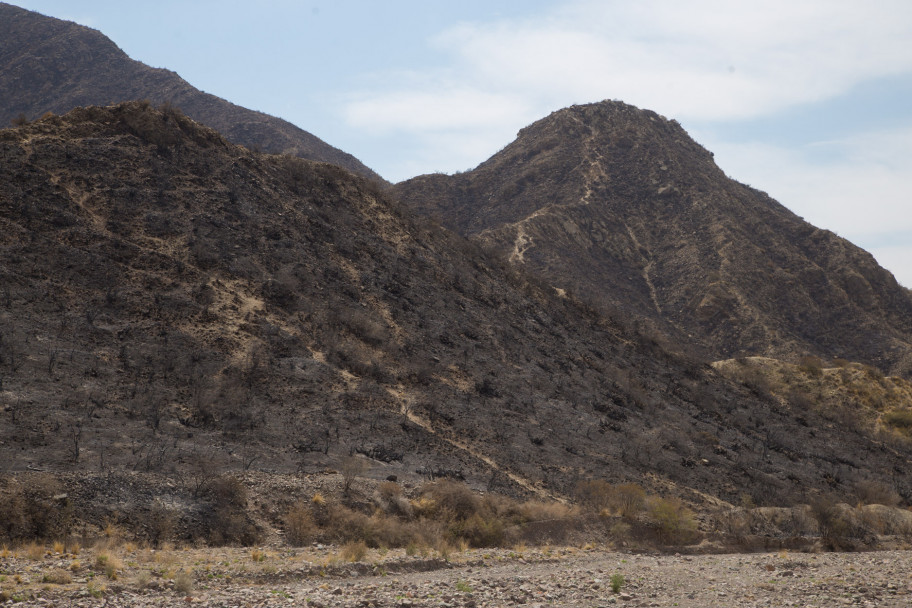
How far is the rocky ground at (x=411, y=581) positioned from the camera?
12.5m

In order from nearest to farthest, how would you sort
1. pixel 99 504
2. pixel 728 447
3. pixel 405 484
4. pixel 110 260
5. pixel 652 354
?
1. pixel 99 504
2. pixel 405 484
3. pixel 110 260
4. pixel 728 447
5. pixel 652 354

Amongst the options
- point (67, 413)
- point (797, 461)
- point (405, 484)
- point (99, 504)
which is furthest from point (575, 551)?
point (797, 461)

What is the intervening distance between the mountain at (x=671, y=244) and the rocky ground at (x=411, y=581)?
43.2 m

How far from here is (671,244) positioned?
76.5 metres

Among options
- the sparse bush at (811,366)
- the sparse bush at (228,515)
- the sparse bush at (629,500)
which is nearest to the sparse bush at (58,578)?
the sparse bush at (228,515)

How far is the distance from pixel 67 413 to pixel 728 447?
29.1 metres

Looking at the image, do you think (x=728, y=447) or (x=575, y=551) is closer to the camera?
(x=575, y=551)

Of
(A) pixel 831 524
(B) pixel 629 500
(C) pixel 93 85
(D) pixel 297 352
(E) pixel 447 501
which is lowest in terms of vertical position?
(E) pixel 447 501

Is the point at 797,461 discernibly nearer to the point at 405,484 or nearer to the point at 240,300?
the point at 405,484

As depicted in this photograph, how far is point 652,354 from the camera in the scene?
46.2m

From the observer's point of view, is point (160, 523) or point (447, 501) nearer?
point (160, 523)

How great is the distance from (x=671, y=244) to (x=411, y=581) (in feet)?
220

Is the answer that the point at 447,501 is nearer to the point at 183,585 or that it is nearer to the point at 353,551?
the point at 353,551

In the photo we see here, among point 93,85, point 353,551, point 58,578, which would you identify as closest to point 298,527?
point 353,551
